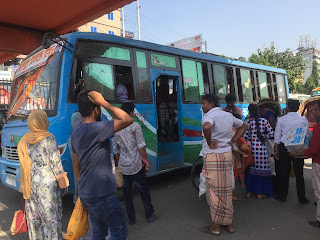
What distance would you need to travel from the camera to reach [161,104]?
680 cm

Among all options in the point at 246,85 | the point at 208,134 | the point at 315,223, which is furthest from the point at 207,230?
the point at 246,85

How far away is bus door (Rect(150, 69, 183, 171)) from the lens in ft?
19.9

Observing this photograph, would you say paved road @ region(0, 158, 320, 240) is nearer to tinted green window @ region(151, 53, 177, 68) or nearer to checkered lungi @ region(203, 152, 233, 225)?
checkered lungi @ region(203, 152, 233, 225)

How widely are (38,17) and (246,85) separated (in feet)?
21.8

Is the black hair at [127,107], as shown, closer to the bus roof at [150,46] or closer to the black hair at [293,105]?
the bus roof at [150,46]

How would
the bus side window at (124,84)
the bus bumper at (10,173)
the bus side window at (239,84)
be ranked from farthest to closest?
the bus side window at (239,84)
the bus side window at (124,84)
the bus bumper at (10,173)

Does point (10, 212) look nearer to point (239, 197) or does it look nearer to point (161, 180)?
point (161, 180)

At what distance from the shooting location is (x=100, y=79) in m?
4.63

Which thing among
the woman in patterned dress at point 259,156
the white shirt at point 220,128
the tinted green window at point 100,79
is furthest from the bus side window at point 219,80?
the white shirt at point 220,128

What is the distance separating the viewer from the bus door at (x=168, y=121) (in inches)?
239

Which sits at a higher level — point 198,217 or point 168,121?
point 168,121

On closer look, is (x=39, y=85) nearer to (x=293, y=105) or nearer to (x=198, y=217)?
(x=198, y=217)

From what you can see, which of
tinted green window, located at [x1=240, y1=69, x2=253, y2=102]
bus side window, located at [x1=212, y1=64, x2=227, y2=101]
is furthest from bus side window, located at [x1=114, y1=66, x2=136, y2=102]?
tinted green window, located at [x1=240, y1=69, x2=253, y2=102]

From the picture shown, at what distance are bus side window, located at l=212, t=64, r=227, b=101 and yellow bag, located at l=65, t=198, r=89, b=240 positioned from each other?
5.57 meters
